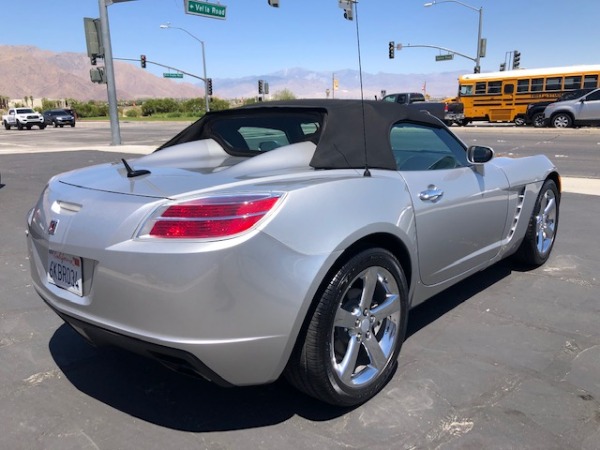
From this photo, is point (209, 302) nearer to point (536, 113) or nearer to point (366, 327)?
point (366, 327)

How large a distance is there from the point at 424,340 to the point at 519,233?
1.45 metres

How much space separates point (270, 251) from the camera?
2176 mm

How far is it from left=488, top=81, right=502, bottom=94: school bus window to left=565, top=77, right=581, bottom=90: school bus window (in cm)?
320

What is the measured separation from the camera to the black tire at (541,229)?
445 centimetres

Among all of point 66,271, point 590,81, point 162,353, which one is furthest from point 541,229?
point 590,81

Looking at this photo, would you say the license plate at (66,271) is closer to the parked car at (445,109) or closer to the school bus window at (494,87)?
the parked car at (445,109)

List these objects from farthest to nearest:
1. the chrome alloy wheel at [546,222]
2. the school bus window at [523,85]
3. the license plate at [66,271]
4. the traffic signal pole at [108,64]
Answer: the school bus window at [523,85] → the traffic signal pole at [108,64] → the chrome alloy wheel at [546,222] → the license plate at [66,271]

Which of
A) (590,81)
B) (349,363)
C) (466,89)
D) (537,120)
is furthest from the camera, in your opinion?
(466,89)

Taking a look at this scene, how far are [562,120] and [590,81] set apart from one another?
→ 3.33 meters

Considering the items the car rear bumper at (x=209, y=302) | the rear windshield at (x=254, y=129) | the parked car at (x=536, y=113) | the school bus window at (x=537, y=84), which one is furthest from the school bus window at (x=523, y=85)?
the car rear bumper at (x=209, y=302)

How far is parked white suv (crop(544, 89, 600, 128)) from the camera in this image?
22.8 m

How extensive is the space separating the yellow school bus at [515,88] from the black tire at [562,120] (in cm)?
300

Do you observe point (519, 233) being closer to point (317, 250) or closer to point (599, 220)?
point (317, 250)

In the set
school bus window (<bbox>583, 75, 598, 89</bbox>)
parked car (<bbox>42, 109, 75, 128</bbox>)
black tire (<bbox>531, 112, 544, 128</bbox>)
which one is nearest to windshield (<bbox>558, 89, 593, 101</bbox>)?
black tire (<bbox>531, 112, 544, 128</bbox>)
